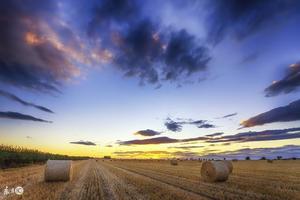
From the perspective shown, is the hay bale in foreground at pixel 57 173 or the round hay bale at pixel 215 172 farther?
the round hay bale at pixel 215 172

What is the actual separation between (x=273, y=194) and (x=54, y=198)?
30.7ft

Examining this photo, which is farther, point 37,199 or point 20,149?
point 20,149

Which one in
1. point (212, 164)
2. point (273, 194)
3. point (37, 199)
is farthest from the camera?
point (212, 164)

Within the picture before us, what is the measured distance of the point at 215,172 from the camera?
774 inches

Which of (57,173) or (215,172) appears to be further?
(215,172)

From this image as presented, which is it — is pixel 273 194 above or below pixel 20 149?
below

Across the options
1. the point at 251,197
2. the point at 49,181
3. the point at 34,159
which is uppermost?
the point at 34,159

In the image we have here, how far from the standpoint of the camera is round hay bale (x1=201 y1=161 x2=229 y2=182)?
1962 cm

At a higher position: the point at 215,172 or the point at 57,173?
the point at 57,173

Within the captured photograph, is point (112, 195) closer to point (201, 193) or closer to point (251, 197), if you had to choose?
point (201, 193)

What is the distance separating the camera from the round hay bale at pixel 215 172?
64.4 ft

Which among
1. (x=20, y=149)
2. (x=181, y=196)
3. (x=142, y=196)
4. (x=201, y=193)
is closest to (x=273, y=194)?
(x=201, y=193)

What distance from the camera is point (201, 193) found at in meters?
13.4

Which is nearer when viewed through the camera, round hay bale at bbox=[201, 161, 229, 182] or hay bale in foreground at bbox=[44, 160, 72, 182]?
hay bale in foreground at bbox=[44, 160, 72, 182]
